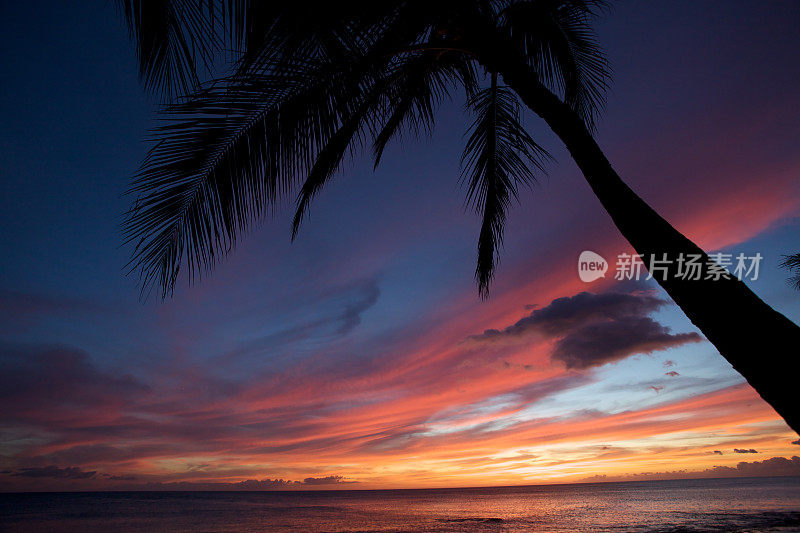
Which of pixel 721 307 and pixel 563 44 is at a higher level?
pixel 563 44

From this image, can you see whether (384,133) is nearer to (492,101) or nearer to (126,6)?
(492,101)

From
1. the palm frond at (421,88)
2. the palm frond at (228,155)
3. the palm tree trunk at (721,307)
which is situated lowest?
the palm tree trunk at (721,307)

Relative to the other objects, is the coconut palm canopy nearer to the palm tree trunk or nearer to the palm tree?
the palm tree

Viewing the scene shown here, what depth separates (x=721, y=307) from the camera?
61.6 inches

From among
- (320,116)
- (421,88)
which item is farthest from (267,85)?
(421,88)

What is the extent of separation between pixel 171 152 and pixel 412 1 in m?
2.04

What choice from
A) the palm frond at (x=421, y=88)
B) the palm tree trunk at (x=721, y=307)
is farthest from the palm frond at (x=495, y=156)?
the palm tree trunk at (x=721, y=307)

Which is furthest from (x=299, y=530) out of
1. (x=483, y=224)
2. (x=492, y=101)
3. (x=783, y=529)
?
(x=492, y=101)

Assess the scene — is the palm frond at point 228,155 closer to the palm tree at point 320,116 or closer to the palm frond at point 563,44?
the palm tree at point 320,116

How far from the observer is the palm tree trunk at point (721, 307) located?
4.50ft

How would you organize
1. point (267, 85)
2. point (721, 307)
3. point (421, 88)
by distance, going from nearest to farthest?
point (721, 307), point (267, 85), point (421, 88)

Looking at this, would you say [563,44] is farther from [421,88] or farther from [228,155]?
[228,155]

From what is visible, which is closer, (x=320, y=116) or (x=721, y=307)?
(x=721, y=307)

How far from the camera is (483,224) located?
5230 mm
